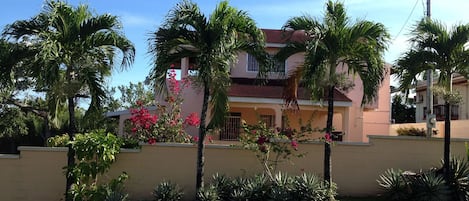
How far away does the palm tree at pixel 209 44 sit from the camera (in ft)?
42.0

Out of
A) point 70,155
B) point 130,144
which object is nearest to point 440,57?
point 130,144

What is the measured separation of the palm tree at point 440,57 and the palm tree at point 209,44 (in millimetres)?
4151

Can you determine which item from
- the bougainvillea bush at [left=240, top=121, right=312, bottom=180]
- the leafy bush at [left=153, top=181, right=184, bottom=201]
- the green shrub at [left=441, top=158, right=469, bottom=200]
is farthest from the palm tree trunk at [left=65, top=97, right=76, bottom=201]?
the green shrub at [left=441, top=158, right=469, bottom=200]

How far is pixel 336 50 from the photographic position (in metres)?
13.2

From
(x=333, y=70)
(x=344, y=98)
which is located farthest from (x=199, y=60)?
(x=344, y=98)

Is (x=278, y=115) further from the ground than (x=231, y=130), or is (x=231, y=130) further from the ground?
(x=278, y=115)

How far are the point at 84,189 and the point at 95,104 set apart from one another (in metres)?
2.16

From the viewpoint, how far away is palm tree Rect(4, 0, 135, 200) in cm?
1272

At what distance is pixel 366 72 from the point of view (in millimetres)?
13172

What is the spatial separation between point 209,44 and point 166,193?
392 centimetres

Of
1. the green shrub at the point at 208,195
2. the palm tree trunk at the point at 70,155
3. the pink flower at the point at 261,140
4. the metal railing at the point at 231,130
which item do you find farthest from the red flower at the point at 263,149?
the metal railing at the point at 231,130

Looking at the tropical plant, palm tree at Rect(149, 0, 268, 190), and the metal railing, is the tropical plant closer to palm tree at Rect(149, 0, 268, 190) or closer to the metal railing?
→ palm tree at Rect(149, 0, 268, 190)

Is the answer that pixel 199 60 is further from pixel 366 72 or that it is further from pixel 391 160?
pixel 391 160

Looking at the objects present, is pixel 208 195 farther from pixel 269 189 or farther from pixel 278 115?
pixel 278 115
